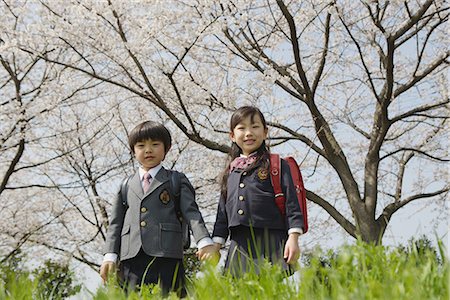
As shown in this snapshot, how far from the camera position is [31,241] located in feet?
36.1

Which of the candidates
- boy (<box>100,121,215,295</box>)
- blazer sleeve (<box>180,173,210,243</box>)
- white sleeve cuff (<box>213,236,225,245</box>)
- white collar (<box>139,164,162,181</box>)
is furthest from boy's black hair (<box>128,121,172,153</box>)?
white sleeve cuff (<box>213,236,225,245</box>)

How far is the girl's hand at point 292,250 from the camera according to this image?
3043 millimetres

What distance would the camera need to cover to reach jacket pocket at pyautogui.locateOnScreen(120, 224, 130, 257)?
339 cm

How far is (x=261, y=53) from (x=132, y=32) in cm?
162

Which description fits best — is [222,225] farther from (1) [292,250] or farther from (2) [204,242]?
(1) [292,250]

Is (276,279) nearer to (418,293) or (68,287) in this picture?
(418,293)

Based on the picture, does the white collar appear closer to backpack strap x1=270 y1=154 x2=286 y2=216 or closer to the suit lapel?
the suit lapel

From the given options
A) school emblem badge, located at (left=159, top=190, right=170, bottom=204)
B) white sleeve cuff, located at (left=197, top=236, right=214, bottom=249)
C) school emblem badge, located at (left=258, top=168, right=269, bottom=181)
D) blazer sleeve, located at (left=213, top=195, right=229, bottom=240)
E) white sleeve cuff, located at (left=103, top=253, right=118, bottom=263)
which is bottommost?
white sleeve cuff, located at (left=103, top=253, right=118, bottom=263)

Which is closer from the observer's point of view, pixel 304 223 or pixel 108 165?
pixel 304 223

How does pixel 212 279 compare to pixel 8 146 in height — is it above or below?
below

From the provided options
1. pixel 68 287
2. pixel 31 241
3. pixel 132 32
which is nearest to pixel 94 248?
pixel 31 241

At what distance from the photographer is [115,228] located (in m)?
3.52

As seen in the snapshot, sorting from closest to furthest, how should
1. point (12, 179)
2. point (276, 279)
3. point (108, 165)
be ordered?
point (276, 279) < point (108, 165) < point (12, 179)

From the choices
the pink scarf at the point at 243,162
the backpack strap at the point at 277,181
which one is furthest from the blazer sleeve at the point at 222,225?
the backpack strap at the point at 277,181
